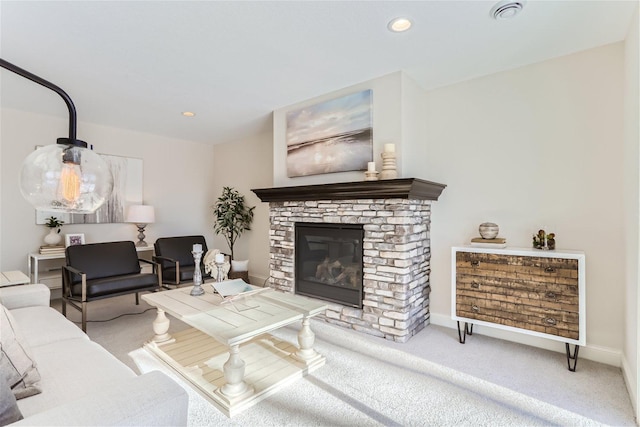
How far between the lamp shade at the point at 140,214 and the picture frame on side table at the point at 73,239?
612 mm

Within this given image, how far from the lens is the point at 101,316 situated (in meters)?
3.55

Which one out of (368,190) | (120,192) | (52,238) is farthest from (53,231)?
(368,190)

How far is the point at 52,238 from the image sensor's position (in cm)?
405

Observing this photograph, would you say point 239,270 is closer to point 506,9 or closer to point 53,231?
point 53,231

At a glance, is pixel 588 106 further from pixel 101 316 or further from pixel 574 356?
pixel 101 316

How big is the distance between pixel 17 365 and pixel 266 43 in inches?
93.1

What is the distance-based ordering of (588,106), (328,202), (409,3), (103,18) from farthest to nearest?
(328,202), (588,106), (103,18), (409,3)

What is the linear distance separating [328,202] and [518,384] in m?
2.13

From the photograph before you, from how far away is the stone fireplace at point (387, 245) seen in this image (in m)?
2.79

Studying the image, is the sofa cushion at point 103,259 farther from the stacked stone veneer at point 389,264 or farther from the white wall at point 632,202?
the white wall at point 632,202

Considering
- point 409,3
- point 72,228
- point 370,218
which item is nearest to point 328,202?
point 370,218

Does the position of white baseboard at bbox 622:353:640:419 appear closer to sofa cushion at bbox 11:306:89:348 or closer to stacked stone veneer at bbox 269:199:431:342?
stacked stone veneer at bbox 269:199:431:342

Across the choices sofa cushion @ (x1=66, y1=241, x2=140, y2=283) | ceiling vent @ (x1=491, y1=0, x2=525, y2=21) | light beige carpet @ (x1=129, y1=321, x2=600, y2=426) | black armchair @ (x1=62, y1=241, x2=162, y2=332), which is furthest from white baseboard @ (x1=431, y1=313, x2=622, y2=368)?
sofa cushion @ (x1=66, y1=241, x2=140, y2=283)

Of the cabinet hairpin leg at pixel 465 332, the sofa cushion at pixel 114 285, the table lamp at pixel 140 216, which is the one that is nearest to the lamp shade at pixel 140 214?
the table lamp at pixel 140 216
